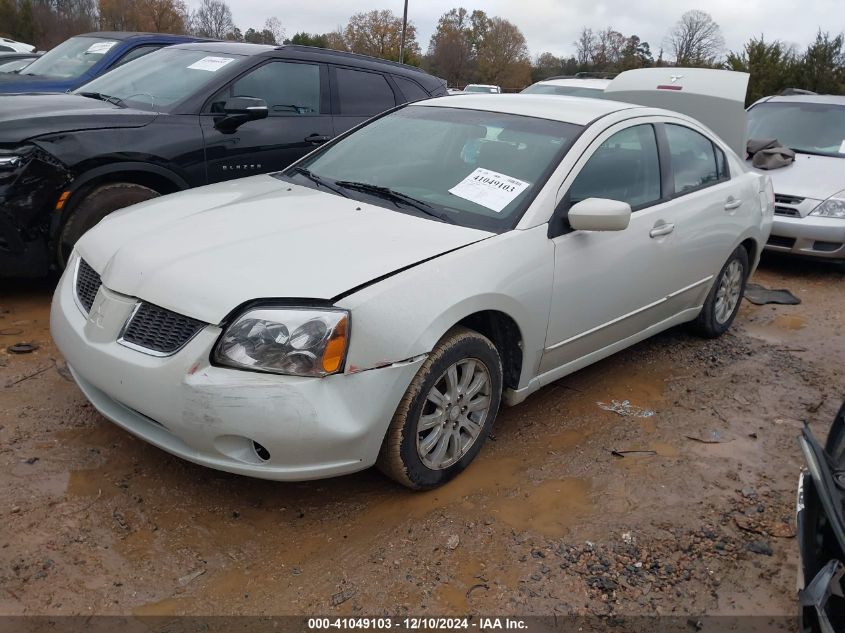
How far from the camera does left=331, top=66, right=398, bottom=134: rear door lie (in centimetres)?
577

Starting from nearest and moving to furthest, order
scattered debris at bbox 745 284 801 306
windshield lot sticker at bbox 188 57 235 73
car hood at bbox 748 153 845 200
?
1. windshield lot sticker at bbox 188 57 235 73
2. scattered debris at bbox 745 284 801 306
3. car hood at bbox 748 153 845 200

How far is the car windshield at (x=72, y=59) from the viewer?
7543mm

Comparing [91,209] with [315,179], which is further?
[91,209]

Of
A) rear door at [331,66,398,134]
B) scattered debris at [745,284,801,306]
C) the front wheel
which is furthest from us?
scattered debris at [745,284,801,306]

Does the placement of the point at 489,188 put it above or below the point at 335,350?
above

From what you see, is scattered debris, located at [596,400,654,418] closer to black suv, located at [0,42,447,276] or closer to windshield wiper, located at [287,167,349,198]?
windshield wiper, located at [287,167,349,198]

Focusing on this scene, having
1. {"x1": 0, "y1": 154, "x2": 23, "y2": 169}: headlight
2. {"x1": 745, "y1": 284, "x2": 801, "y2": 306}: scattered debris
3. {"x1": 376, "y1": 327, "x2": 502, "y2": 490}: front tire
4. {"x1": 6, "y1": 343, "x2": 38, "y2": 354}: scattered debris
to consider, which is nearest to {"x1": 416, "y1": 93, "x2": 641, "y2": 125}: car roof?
{"x1": 376, "y1": 327, "x2": 502, "y2": 490}: front tire

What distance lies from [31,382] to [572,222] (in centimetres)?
284

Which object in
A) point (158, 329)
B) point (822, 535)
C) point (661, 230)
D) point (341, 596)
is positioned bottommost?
point (341, 596)

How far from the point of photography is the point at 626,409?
396 cm

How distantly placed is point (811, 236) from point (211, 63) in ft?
18.4

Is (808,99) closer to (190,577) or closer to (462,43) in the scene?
(190,577)

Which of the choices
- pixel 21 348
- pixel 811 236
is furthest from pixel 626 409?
pixel 811 236

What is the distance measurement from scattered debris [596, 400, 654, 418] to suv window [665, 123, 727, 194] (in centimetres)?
128
